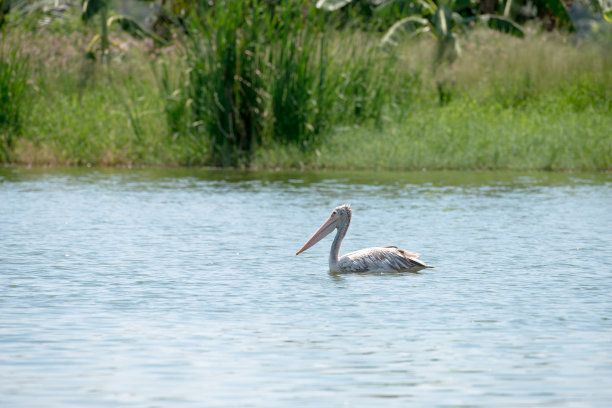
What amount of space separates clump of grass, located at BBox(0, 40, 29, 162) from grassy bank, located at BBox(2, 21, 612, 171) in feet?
0.44

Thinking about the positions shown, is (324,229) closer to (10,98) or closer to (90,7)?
(10,98)

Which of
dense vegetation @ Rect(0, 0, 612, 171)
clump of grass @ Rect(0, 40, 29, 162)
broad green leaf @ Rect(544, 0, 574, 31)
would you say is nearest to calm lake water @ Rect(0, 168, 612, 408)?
dense vegetation @ Rect(0, 0, 612, 171)

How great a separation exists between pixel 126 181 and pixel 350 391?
15.6 meters

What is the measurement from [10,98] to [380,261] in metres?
16.4

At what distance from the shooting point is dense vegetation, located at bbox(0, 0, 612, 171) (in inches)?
922

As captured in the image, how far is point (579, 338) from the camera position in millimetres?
7473

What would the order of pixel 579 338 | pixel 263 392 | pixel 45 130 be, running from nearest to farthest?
pixel 263 392, pixel 579 338, pixel 45 130

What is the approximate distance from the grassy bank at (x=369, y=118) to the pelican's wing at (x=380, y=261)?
1332 centimetres

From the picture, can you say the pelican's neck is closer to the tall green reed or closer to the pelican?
the pelican

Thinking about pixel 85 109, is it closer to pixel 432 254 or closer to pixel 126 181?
pixel 126 181

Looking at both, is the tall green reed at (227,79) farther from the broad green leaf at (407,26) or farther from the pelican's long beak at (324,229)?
the pelican's long beak at (324,229)

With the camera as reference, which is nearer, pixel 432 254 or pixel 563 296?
pixel 563 296

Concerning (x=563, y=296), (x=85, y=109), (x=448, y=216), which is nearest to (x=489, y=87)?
(x=85, y=109)

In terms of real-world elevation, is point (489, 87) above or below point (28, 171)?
above
